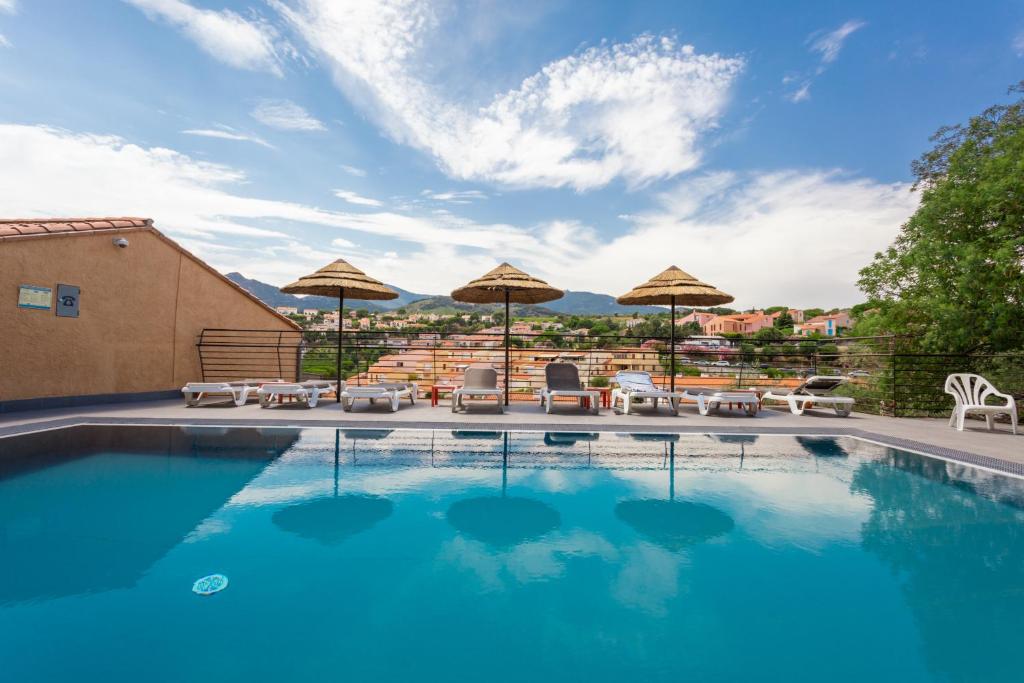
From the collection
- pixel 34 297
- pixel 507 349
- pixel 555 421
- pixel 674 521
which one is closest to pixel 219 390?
pixel 34 297

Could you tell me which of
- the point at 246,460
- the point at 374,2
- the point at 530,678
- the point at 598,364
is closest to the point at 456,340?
the point at 598,364

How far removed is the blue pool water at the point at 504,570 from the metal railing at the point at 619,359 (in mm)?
4607

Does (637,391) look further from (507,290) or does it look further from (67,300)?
(67,300)

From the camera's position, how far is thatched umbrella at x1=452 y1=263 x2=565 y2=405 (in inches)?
336

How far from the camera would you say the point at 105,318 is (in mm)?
8711

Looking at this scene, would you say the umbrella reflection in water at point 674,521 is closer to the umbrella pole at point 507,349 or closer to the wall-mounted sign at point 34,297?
the umbrella pole at point 507,349

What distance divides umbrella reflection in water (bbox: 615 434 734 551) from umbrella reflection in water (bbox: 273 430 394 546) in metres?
2.01

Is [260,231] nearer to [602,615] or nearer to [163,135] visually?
[163,135]

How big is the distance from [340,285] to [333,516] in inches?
244

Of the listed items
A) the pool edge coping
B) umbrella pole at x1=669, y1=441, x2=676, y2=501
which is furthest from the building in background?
umbrella pole at x1=669, y1=441, x2=676, y2=501

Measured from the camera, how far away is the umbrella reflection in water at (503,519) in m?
3.29

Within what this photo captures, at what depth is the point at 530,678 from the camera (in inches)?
72.8

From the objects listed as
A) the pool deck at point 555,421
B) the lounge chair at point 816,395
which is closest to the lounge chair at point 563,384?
the pool deck at point 555,421

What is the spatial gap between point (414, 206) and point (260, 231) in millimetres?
7392
